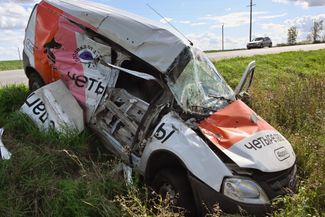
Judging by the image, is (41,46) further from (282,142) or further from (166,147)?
(282,142)

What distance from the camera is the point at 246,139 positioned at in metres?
4.39

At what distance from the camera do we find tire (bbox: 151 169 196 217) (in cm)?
427

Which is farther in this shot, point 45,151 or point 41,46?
point 41,46

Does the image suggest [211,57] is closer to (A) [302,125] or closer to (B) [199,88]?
(A) [302,125]

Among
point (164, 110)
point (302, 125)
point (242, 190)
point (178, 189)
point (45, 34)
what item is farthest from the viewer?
point (302, 125)

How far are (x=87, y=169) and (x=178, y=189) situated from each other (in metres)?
1.32

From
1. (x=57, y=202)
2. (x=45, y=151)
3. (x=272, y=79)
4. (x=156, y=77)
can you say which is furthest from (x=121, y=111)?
(x=272, y=79)

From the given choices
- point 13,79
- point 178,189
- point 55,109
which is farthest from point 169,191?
point 13,79

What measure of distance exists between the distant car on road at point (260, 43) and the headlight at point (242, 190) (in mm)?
46187

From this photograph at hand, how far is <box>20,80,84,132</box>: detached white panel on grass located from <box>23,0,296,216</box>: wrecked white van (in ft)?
0.23

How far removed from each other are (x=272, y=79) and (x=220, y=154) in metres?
9.42

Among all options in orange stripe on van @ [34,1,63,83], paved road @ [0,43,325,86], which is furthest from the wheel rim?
paved road @ [0,43,325,86]

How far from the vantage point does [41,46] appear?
6723 millimetres

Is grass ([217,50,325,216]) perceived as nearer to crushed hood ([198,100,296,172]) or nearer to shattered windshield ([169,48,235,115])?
crushed hood ([198,100,296,172])
